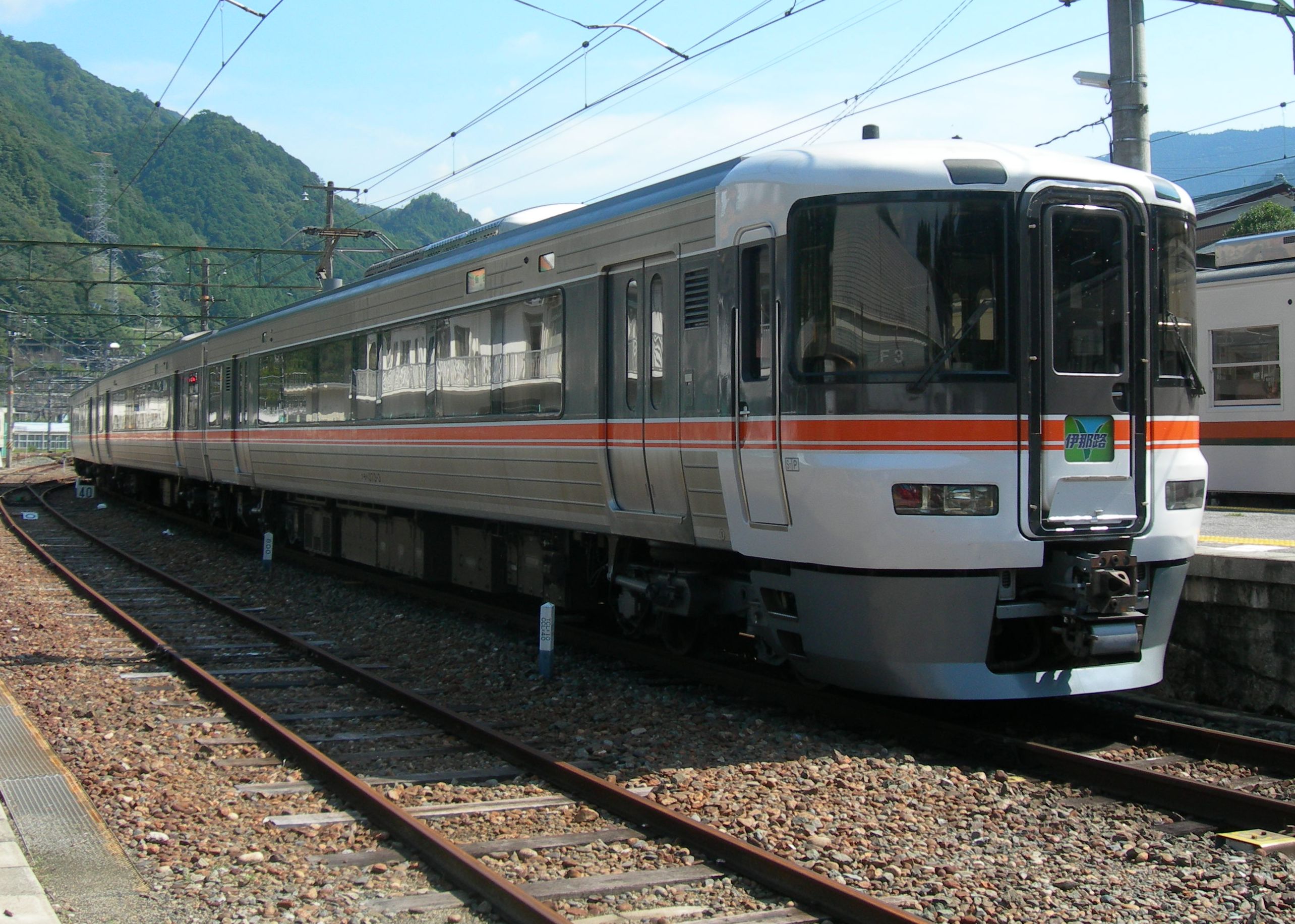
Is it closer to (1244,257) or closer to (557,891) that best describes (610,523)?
(557,891)

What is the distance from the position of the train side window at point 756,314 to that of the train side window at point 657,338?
0.96m

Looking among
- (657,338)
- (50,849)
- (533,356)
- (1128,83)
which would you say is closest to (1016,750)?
(657,338)

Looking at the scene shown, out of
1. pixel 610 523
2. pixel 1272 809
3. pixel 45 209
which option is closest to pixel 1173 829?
pixel 1272 809

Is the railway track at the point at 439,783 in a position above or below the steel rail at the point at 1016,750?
below

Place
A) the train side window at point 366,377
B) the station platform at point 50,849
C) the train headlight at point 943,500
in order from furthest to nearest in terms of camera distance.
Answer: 1. the train side window at point 366,377
2. the train headlight at point 943,500
3. the station platform at point 50,849

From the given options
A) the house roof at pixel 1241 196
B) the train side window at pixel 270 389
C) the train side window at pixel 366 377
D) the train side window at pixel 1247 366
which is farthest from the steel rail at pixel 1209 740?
the house roof at pixel 1241 196

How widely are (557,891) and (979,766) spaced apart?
8.24 ft

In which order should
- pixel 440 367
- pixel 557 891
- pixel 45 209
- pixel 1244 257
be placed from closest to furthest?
1. pixel 557 891
2. pixel 440 367
3. pixel 1244 257
4. pixel 45 209

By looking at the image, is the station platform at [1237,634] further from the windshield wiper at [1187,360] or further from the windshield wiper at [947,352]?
the windshield wiper at [947,352]

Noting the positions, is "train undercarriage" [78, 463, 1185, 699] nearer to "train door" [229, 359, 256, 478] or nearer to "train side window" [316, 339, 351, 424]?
"train side window" [316, 339, 351, 424]

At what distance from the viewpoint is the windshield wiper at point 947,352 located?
6199mm

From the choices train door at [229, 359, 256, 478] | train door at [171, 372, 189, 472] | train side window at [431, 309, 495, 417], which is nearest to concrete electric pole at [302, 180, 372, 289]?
train door at [171, 372, 189, 472]

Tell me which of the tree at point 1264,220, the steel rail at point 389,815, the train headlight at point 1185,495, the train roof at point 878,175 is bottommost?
the steel rail at point 389,815

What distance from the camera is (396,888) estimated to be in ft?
15.3
